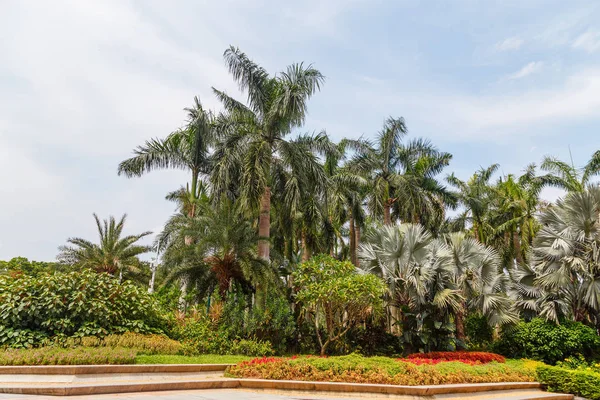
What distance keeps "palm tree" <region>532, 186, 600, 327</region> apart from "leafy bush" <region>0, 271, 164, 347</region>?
599 inches

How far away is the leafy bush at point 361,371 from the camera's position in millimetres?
9992

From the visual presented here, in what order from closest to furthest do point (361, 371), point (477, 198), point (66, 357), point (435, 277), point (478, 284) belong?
1. point (66, 357)
2. point (361, 371)
3. point (435, 277)
4. point (478, 284)
5. point (477, 198)

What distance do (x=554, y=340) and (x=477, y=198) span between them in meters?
13.6

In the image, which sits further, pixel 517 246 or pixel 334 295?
pixel 517 246

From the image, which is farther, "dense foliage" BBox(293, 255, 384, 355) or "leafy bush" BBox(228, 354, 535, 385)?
"dense foliage" BBox(293, 255, 384, 355)

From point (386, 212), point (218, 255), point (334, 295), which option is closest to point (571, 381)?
point (334, 295)

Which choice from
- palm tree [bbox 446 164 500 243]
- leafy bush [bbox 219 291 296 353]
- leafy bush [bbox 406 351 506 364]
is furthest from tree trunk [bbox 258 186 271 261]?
palm tree [bbox 446 164 500 243]

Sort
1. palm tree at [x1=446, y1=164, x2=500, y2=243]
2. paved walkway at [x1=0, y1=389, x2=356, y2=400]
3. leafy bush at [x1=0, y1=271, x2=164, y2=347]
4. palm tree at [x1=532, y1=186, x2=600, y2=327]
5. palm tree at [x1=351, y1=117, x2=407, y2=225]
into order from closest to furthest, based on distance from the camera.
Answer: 1. paved walkway at [x1=0, y1=389, x2=356, y2=400]
2. leafy bush at [x1=0, y1=271, x2=164, y2=347]
3. palm tree at [x1=532, y1=186, x2=600, y2=327]
4. palm tree at [x1=351, y1=117, x2=407, y2=225]
5. palm tree at [x1=446, y1=164, x2=500, y2=243]

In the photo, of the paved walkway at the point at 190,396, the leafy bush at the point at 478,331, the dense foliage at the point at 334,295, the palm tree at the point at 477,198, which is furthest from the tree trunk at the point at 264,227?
the palm tree at the point at 477,198

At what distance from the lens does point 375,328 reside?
18109 millimetres

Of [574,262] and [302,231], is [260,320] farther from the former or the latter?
[574,262]

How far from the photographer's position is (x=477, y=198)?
28188mm

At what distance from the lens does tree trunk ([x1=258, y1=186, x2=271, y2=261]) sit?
17.1m

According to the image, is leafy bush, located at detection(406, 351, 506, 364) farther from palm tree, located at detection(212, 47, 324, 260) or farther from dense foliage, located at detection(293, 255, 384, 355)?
palm tree, located at detection(212, 47, 324, 260)
